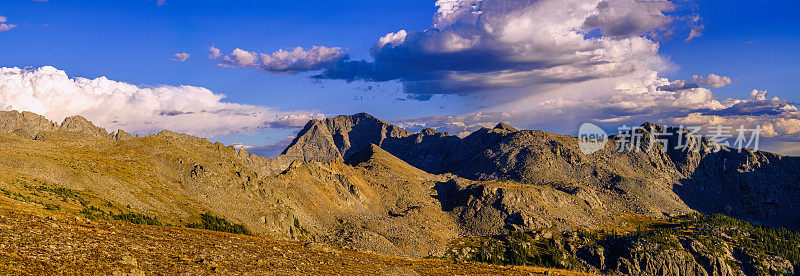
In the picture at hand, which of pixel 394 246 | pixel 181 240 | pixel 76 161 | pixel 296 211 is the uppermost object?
pixel 76 161

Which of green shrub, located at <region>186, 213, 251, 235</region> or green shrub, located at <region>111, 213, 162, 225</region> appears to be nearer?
green shrub, located at <region>111, 213, 162, 225</region>

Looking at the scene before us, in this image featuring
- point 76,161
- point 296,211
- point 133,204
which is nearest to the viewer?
point 133,204

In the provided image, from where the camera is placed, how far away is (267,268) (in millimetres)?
41781

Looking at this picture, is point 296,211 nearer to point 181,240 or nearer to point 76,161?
point 76,161

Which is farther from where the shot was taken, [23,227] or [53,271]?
[23,227]

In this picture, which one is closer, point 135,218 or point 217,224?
point 135,218

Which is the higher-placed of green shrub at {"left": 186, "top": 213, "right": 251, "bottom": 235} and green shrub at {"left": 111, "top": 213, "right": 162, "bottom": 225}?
green shrub at {"left": 111, "top": 213, "right": 162, "bottom": 225}

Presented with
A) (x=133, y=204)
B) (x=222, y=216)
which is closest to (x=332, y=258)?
(x=133, y=204)

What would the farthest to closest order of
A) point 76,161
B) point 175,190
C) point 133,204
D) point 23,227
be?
1. point 175,190
2. point 76,161
3. point 133,204
4. point 23,227

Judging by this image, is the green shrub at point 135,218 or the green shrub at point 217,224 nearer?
the green shrub at point 135,218

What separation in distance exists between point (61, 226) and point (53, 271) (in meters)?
17.3

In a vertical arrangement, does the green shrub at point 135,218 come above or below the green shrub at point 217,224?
above

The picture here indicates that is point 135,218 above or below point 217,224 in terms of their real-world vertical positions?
above

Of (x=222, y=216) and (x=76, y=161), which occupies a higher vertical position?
(x=76, y=161)
